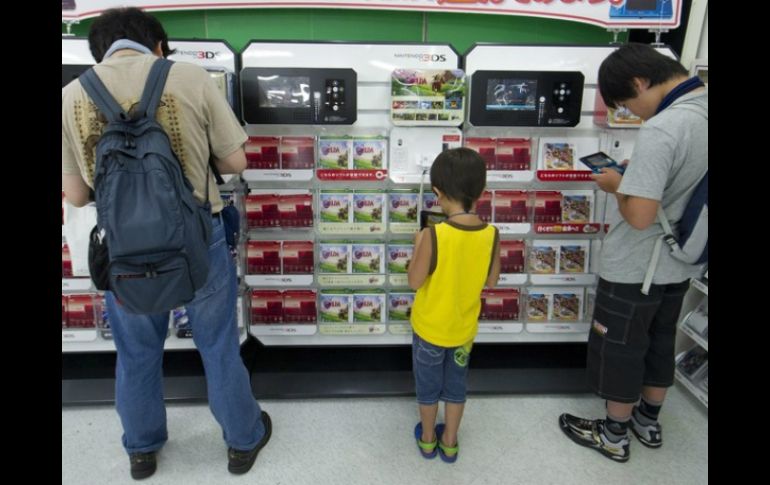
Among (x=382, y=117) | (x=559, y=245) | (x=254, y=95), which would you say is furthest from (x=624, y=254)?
(x=254, y=95)

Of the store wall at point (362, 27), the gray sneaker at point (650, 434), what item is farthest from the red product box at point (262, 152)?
the gray sneaker at point (650, 434)

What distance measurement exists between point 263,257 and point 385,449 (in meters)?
1.08

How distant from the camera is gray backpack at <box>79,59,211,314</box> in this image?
58.4 inches

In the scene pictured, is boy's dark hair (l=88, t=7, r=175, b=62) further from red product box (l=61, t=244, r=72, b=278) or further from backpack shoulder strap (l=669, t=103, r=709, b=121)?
backpack shoulder strap (l=669, t=103, r=709, b=121)

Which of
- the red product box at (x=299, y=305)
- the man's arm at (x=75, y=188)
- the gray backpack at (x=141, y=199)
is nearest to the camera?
the gray backpack at (x=141, y=199)

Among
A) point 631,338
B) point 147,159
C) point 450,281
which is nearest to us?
point 147,159

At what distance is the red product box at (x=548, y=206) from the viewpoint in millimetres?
2510

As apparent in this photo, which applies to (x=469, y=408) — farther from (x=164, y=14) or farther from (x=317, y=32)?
(x=164, y=14)

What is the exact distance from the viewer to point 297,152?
2.39 m

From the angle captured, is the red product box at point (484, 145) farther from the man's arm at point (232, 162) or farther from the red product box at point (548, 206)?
the man's arm at point (232, 162)

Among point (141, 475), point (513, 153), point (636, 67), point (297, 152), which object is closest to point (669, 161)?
point (636, 67)

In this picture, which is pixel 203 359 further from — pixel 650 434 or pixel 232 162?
pixel 650 434

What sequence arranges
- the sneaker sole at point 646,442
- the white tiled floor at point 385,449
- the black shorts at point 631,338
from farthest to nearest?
the sneaker sole at point 646,442 → the white tiled floor at point 385,449 → the black shorts at point 631,338

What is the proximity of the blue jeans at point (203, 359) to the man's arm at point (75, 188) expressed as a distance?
0.35 meters
